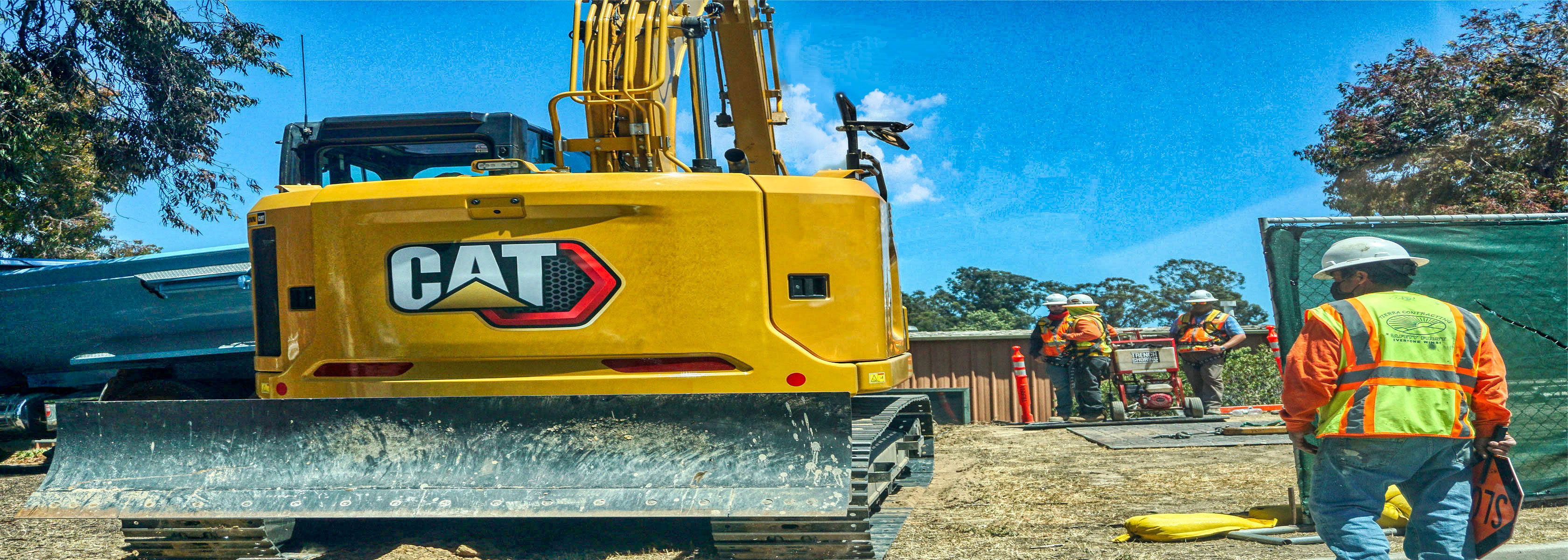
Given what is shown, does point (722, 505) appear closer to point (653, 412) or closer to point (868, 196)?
point (653, 412)

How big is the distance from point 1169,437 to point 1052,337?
272 cm

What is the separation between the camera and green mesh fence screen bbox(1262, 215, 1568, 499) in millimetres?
5605

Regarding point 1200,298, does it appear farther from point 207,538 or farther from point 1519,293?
point 207,538

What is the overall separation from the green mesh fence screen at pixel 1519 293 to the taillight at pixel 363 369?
→ 14.0 feet

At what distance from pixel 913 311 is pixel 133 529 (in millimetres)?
39729

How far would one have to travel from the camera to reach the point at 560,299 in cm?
465

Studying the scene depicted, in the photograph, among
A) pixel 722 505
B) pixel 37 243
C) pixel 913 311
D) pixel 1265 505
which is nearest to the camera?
pixel 722 505

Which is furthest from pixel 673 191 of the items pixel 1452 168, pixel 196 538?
pixel 1452 168

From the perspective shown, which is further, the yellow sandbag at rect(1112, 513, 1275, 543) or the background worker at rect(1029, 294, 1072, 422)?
the background worker at rect(1029, 294, 1072, 422)

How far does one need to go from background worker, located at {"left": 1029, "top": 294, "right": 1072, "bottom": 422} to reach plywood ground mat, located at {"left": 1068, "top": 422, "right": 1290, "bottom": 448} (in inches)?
36.8

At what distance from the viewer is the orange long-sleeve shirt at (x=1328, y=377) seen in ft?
12.7

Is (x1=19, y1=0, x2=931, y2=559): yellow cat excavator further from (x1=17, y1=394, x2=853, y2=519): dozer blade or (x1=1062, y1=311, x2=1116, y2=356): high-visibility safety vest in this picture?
(x1=1062, y1=311, x2=1116, y2=356): high-visibility safety vest

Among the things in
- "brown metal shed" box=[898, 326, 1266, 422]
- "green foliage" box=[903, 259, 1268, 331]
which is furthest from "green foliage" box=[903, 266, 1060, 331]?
"brown metal shed" box=[898, 326, 1266, 422]

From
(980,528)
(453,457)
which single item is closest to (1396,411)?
(980,528)
